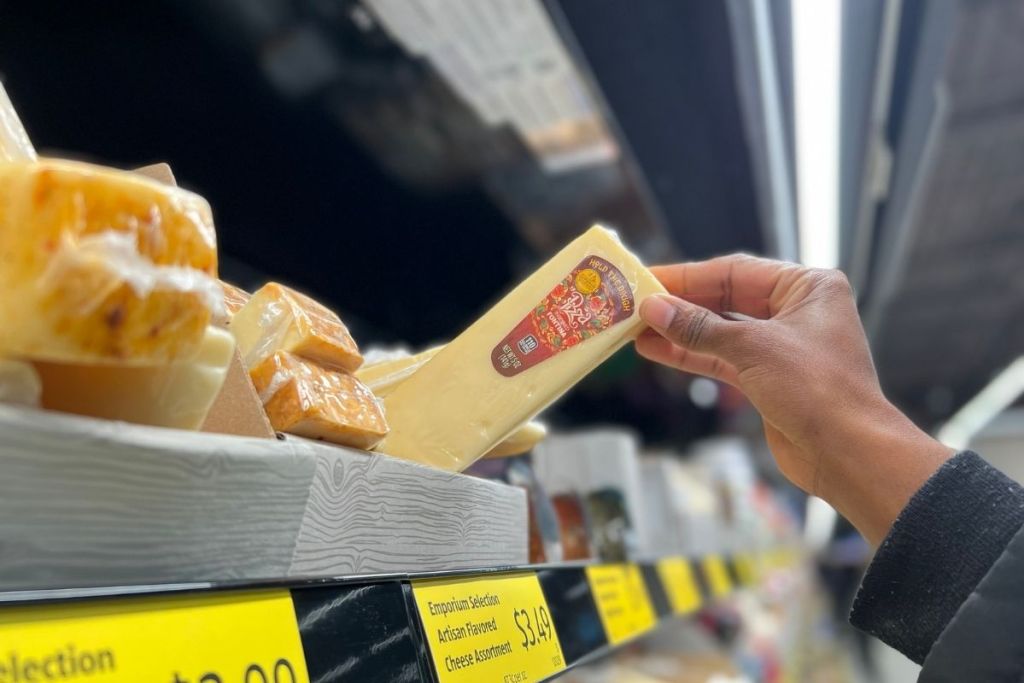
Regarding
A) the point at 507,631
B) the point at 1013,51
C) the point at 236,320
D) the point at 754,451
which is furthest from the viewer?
the point at 754,451

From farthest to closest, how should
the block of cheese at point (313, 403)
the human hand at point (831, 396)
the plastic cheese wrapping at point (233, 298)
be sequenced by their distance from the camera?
the human hand at point (831, 396), the plastic cheese wrapping at point (233, 298), the block of cheese at point (313, 403)

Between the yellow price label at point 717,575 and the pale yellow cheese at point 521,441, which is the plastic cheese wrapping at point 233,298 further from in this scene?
the yellow price label at point 717,575

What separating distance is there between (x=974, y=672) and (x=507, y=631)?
0.44 meters

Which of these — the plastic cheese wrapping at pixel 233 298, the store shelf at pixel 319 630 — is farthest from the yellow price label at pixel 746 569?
the plastic cheese wrapping at pixel 233 298

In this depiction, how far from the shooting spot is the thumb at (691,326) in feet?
2.93

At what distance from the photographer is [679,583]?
1.86 m

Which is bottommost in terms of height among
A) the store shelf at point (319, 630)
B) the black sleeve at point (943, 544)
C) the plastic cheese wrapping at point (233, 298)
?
the black sleeve at point (943, 544)

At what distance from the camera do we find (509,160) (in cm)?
185

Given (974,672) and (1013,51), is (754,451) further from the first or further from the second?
(974,672)

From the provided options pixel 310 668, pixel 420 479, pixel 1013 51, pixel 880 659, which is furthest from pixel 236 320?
pixel 880 659

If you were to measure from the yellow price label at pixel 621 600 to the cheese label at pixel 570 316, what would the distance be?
0.40 metres

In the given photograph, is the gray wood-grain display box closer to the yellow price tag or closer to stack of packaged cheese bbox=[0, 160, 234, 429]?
stack of packaged cheese bbox=[0, 160, 234, 429]

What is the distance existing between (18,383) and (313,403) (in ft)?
0.87

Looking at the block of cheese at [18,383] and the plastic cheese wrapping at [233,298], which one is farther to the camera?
the plastic cheese wrapping at [233,298]
